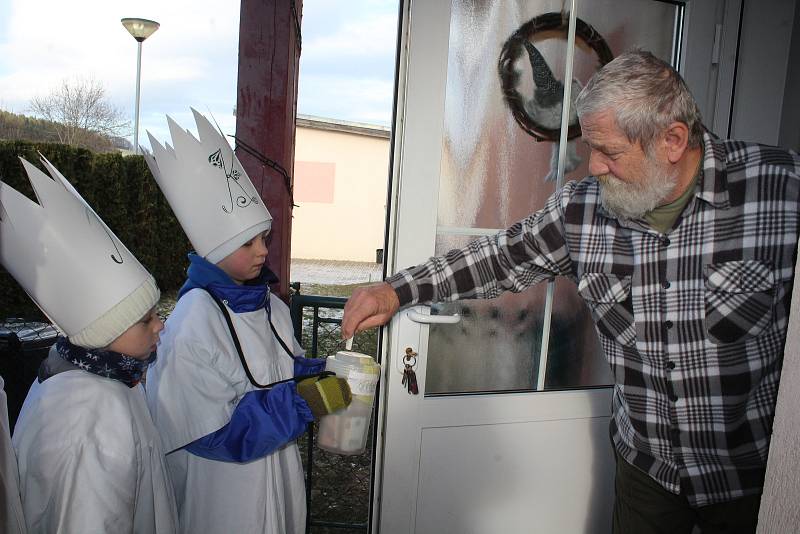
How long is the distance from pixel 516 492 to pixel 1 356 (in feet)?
5.91

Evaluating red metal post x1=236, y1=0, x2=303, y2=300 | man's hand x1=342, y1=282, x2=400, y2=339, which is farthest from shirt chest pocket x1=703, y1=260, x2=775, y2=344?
red metal post x1=236, y1=0, x2=303, y2=300

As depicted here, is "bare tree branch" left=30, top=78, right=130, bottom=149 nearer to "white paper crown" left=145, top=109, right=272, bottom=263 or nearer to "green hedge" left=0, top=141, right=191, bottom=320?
"green hedge" left=0, top=141, right=191, bottom=320

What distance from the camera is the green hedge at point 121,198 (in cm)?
756

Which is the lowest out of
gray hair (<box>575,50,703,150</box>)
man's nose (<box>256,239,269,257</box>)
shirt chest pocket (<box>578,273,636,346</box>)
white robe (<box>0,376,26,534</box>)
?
white robe (<box>0,376,26,534</box>)

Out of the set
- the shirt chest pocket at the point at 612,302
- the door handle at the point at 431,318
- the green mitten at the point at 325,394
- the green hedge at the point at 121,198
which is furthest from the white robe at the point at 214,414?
the green hedge at the point at 121,198

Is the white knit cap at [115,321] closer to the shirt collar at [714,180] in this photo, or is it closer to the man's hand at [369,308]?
the man's hand at [369,308]

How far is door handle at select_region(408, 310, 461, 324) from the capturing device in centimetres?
181

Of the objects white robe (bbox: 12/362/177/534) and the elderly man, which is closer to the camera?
white robe (bbox: 12/362/177/534)

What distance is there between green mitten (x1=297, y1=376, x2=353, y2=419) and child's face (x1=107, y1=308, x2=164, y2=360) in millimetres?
389

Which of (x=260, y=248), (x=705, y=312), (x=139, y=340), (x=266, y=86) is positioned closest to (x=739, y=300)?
(x=705, y=312)

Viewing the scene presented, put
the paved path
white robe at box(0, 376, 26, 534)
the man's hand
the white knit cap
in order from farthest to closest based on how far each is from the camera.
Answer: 1. the paved path
2. the man's hand
3. the white knit cap
4. white robe at box(0, 376, 26, 534)

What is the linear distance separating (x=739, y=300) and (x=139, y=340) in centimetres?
141

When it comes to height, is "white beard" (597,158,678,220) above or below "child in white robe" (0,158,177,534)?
above

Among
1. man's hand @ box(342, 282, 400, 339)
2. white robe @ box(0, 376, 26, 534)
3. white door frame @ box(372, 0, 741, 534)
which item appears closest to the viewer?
white robe @ box(0, 376, 26, 534)
